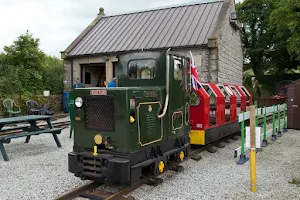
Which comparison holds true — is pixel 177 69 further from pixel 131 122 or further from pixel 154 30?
pixel 154 30

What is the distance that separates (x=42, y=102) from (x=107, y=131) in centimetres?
1286

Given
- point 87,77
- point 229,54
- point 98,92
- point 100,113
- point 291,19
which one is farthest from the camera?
point 291,19

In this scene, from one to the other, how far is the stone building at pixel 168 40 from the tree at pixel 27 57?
2212 mm

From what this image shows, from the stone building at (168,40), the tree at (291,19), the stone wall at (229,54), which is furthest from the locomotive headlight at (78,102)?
the tree at (291,19)

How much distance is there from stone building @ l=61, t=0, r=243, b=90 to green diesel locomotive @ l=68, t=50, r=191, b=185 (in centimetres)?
1048

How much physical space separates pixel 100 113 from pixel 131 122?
0.57m

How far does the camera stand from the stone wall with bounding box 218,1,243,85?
17.3 m

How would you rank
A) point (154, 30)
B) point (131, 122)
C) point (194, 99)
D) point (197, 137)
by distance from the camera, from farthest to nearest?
point (154, 30)
point (194, 99)
point (197, 137)
point (131, 122)

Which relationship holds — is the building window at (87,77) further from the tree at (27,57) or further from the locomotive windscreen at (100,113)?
the locomotive windscreen at (100,113)

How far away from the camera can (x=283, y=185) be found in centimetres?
536

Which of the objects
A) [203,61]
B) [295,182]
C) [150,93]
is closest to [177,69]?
[150,93]

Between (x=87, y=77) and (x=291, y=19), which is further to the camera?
(x=291, y=19)

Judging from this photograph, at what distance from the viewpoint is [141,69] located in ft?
19.5

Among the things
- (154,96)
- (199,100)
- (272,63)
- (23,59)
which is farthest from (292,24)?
(154,96)
